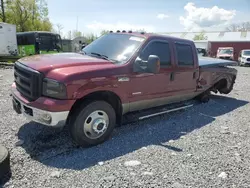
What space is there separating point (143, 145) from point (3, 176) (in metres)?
2.15

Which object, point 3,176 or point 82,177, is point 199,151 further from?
point 3,176

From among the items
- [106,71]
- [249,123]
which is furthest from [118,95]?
[249,123]

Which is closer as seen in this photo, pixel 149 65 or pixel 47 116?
pixel 47 116

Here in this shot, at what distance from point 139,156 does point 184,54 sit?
2.91 m

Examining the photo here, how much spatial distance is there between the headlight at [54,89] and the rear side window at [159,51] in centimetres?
176

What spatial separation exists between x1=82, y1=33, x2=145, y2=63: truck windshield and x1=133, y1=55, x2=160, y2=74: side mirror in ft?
0.69

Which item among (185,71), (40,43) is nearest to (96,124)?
(185,71)

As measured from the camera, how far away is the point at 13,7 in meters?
41.1

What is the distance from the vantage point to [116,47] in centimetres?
451

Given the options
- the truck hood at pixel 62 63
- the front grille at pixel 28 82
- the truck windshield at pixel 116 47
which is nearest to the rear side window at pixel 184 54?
the truck windshield at pixel 116 47

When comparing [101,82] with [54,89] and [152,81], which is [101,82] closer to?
[54,89]

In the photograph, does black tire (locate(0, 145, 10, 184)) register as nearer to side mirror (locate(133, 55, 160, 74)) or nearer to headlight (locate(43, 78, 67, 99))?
headlight (locate(43, 78, 67, 99))

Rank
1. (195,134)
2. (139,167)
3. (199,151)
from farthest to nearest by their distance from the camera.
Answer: (195,134), (199,151), (139,167)

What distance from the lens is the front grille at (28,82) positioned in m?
3.38
